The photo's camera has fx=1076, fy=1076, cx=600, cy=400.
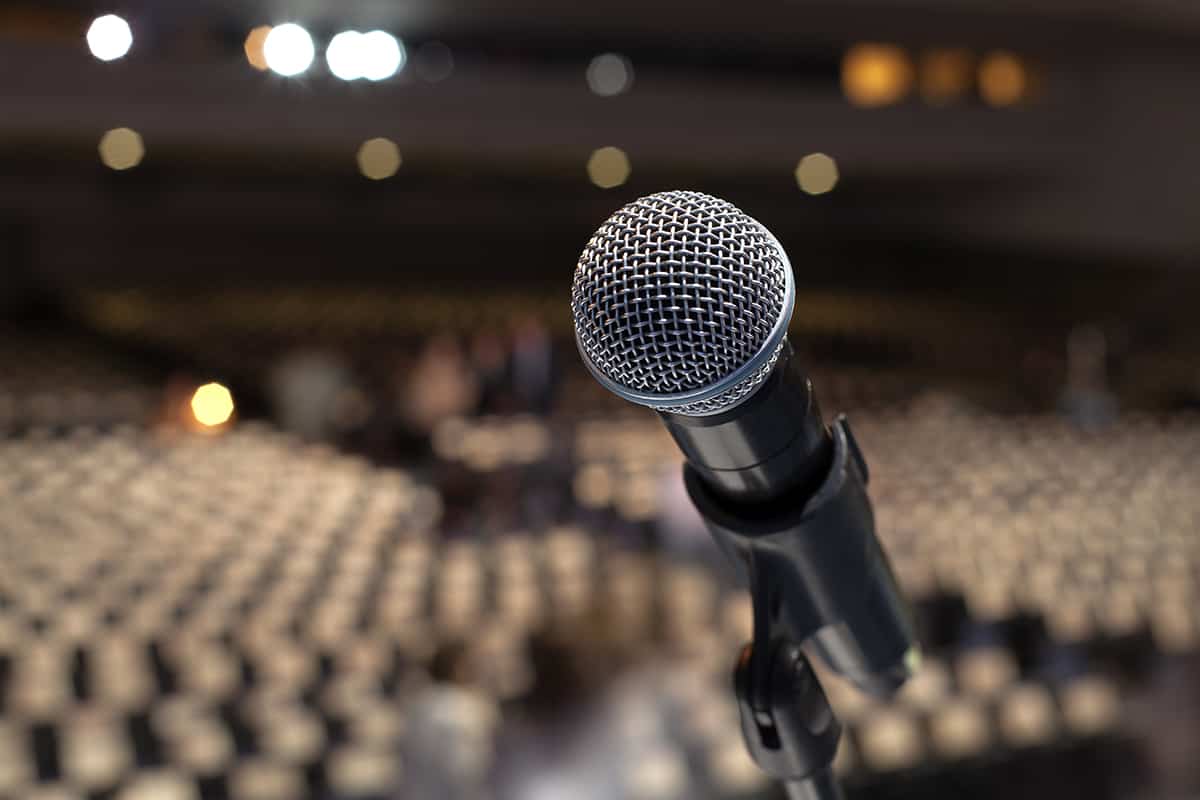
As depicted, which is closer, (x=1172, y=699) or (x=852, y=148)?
(x=1172, y=699)

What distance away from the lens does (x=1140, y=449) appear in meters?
6.08

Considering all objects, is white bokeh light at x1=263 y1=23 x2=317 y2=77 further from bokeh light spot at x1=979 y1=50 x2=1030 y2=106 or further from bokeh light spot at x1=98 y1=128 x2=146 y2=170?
bokeh light spot at x1=979 y1=50 x2=1030 y2=106

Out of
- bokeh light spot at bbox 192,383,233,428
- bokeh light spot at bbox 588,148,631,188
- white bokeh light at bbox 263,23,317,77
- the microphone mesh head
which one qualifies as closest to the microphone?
the microphone mesh head

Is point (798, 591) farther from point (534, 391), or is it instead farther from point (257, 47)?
point (257, 47)

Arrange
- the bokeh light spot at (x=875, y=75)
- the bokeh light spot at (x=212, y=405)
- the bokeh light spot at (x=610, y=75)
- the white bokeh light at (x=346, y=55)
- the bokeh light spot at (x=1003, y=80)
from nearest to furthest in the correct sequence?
the bokeh light spot at (x=212, y=405) < the white bokeh light at (x=346, y=55) < the bokeh light spot at (x=610, y=75) < the bokeh light spot at (x=875, y=75) < the bokeh light spot at (x=1003, y=80)

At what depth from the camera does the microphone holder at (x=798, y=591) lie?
643mm

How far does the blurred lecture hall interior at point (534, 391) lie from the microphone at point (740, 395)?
0.17 meters

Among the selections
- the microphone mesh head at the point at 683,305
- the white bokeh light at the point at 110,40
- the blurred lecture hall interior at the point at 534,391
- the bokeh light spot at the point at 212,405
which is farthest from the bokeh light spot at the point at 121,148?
the microphone mesh head at the point at 683,305

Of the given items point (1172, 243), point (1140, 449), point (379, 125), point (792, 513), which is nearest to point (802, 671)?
point (792, 513)

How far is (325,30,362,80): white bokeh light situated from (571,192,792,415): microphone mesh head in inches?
400

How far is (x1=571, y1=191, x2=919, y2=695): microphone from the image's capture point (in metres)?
0.56

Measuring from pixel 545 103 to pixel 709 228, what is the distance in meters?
10.8

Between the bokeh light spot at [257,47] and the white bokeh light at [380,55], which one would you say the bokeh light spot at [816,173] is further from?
the bokeh light spot at [257,47]

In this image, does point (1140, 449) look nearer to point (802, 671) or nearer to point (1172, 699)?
point (1172, 699)
